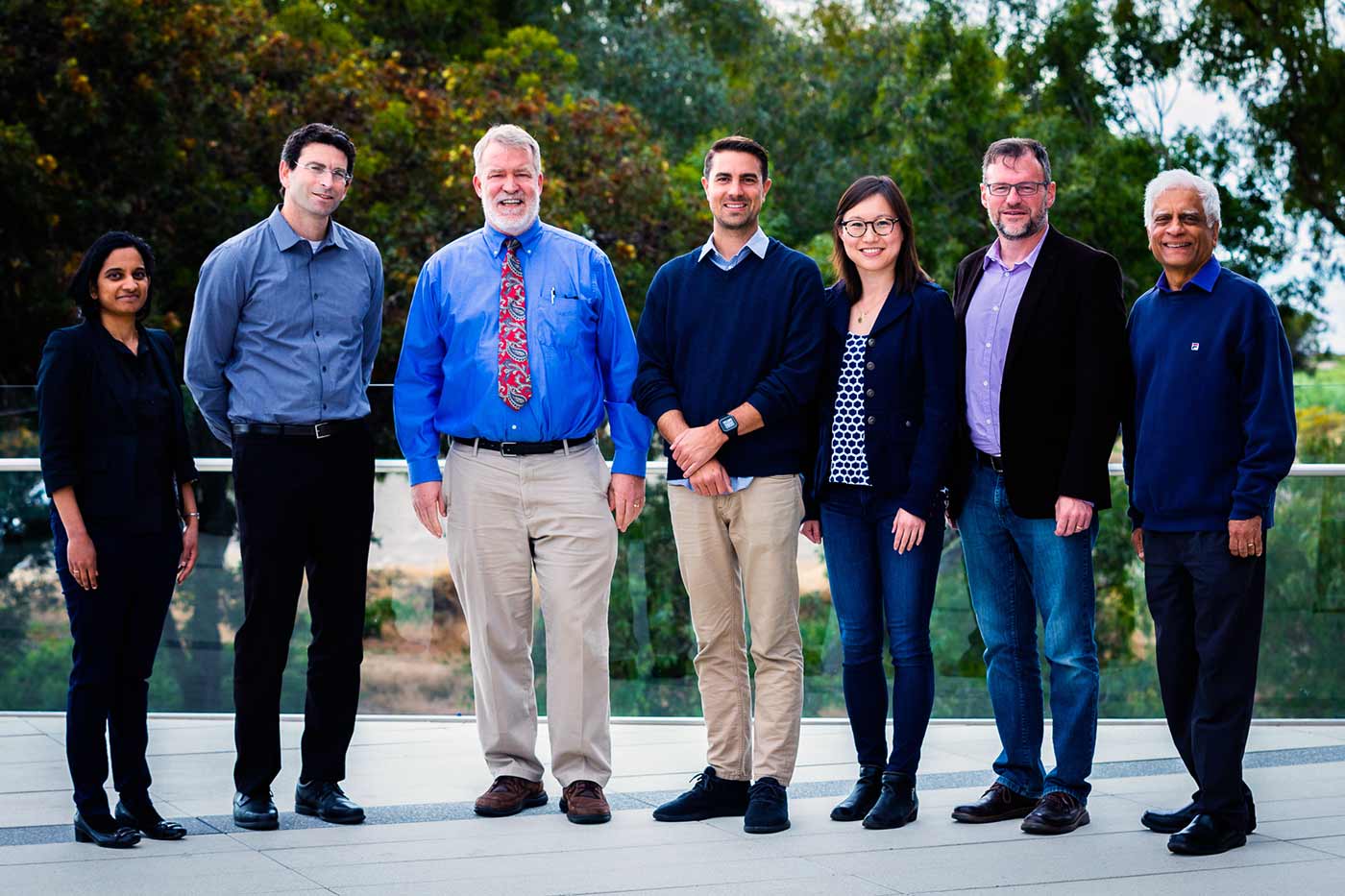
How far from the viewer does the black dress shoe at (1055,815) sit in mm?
4270

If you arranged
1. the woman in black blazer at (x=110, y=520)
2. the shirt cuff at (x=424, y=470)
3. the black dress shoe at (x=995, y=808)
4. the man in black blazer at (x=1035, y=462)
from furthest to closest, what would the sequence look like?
the shirt cuff at (x=424, y=470) → the black dress shoe at (x=995, y=808) → the man in black blazer at (x=1035, y=462) → the woman in black blazer at (x=110, y=520)

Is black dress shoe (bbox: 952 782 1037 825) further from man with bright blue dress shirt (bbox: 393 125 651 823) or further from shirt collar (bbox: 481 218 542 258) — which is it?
shirt collar (bbox: 481 218 542 258)

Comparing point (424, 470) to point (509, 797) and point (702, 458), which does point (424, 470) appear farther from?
point (509, 797)

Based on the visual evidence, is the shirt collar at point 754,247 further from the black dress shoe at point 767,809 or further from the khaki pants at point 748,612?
the black dress shoe at point 767,809

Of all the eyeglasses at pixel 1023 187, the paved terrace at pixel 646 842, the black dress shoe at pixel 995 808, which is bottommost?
the paved terrace at pixel 646 842

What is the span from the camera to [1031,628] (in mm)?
4543

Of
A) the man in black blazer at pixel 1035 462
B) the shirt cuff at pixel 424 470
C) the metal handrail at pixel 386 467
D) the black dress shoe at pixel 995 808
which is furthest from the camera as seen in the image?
the metal handrail at pixel 386 467

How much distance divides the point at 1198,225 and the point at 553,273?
1784mm

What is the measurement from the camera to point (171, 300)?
1504cm

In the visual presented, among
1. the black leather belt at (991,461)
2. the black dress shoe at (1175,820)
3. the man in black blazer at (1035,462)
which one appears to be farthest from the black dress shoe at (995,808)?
the black leather belt at (991,461)

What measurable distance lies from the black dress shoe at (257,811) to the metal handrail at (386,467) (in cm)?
178

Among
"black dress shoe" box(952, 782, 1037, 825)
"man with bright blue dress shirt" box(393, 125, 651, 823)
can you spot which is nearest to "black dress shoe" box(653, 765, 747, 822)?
"man with bright blue dress shirt" box(393, 125, 651, 823)

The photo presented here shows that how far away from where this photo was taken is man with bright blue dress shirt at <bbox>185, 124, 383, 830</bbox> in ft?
14.6

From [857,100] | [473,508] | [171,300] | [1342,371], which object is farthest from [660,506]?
[857,100]
